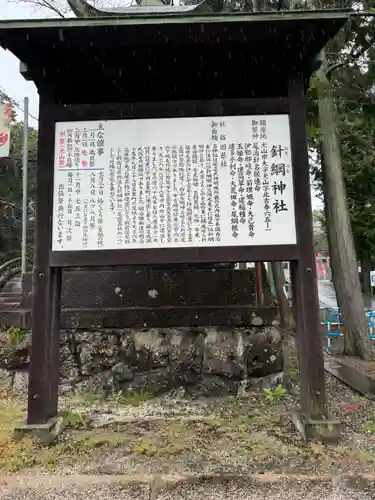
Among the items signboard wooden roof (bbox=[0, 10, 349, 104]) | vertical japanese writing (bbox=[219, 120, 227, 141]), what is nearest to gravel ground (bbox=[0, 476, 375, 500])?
vertical japanese writing (bbox=[219, 120, 227, 141])

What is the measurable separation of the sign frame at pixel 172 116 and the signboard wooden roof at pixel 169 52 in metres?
0.37

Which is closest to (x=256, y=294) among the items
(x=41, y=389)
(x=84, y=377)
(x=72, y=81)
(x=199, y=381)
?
(x=199, y=381)

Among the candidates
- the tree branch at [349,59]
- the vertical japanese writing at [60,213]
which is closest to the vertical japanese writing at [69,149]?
the vertical japanese writing at [60,213]

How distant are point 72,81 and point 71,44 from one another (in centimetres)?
53

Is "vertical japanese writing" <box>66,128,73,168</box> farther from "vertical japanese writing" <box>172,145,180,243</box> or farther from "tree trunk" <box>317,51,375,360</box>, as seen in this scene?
"tree trunk" <box>317,51,375,360</box>

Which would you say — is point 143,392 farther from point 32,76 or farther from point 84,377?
point 32,76

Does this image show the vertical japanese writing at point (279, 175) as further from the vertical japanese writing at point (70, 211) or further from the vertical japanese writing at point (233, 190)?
the vertical japanese writing at point (70, 211)

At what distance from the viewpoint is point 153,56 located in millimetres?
4141

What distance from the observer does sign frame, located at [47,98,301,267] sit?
4000 mm

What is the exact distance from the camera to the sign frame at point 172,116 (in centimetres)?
400

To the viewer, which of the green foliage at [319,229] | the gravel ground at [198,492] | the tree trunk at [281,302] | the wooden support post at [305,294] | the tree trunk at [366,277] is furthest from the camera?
the tree trunk at [366,277]

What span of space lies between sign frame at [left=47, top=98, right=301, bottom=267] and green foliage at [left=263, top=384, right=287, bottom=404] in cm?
203

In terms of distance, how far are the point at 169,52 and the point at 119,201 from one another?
150 cm

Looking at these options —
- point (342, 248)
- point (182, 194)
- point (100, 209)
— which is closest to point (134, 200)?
point (100, 209)
